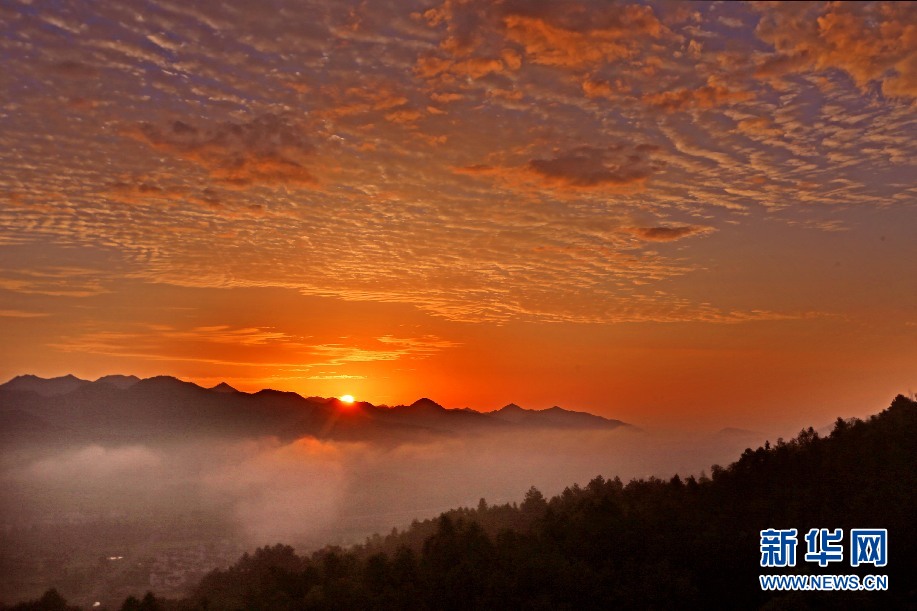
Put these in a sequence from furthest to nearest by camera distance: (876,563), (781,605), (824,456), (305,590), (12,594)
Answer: (12,594) < (824,456) < (305,590) < (876,563) < (781,605)

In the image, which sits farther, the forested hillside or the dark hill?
the forested hillside

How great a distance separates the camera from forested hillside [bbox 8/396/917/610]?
5888cm

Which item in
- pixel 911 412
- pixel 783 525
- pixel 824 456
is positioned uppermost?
pixel 911 412

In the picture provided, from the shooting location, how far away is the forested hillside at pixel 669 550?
2318 inches

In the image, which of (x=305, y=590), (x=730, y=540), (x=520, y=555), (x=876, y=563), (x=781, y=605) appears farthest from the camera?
(x=305, y=590)

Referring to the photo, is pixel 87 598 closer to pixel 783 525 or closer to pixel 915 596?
pixel 783 525

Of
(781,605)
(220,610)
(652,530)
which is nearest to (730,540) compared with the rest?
(652,530)

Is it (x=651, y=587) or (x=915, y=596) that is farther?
(x=651, y=587)

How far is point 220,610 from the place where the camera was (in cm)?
7244

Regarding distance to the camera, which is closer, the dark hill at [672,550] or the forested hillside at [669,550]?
the dark hill at [672,550]

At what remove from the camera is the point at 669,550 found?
217ft

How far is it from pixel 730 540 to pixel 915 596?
658 inches

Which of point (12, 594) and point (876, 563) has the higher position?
point (876, 563)

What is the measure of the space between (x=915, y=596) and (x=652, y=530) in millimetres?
24504
